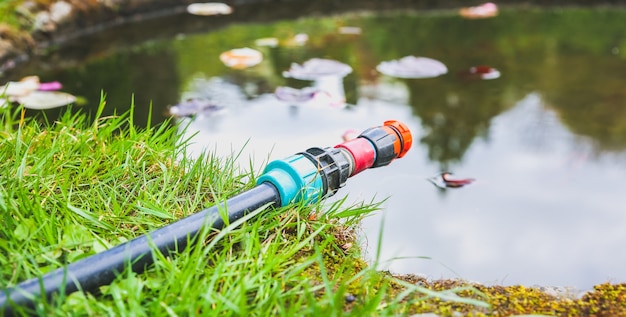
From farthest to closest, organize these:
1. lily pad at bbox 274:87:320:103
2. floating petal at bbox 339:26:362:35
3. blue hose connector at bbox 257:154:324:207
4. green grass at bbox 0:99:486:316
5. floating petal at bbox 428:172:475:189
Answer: floating petal at bbox 339:26:362:35
lily pad at bbox 274:87:320:103
floating petal at bbox 428:172:475:189
blue hose connector at bbox 257:154:324:207
green grass at bbox 0:99:486:316

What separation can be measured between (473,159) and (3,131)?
1.48m

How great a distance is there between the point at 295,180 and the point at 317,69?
→ 154 centimetres

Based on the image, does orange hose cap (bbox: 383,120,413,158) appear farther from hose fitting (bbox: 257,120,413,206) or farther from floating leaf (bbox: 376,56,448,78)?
floating leaf (bbox: 376,56,448,78)

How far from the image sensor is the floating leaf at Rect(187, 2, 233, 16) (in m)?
3.81

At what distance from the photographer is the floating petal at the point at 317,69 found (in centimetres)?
277

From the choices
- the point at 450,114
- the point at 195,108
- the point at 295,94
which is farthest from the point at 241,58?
the point at 450,114

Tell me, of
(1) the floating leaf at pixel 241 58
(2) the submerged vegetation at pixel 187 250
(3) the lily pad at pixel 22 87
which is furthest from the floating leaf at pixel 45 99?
(1) the floating leaf at pixel 241 58

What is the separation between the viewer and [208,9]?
150 inches

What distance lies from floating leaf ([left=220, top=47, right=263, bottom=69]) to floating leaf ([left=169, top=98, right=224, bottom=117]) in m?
0.54

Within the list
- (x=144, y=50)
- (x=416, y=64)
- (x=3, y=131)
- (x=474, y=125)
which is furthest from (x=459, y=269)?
(x=144, y=50)

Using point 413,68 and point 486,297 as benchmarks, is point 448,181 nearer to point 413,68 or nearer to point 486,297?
point 486,297

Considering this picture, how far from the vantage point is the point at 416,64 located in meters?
2.81

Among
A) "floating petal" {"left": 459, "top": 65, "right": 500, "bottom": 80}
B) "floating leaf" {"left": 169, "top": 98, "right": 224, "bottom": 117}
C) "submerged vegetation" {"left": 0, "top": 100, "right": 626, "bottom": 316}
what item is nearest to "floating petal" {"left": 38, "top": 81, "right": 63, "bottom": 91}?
"floating leaf" {"left": 169, "top": 98, "right": 224, "bottom": 117}

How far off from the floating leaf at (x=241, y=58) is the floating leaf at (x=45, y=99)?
804mm
